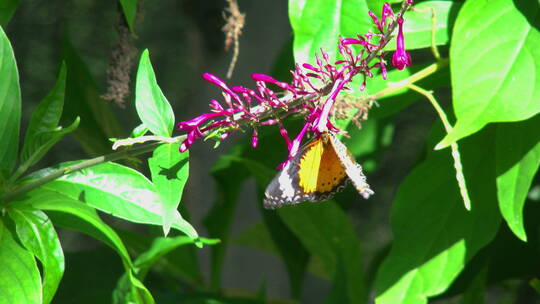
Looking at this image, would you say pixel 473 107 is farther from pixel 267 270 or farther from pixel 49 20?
pixel 267 270

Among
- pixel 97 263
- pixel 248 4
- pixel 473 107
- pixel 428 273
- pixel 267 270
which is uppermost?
pixel 473 107

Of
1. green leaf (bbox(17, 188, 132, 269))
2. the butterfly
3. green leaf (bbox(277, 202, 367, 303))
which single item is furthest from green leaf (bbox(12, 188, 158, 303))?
green leaf (bbox(277, 202, 367, 303))

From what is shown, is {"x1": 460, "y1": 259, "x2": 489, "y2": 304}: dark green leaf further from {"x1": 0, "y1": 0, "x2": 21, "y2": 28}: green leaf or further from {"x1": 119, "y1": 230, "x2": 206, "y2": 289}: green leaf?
{"x1": 0, "y1": 0, "x2": 21, "y2": 28}: green leaf

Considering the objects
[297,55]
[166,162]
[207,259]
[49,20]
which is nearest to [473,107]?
[297,55]

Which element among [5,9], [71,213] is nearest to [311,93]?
[71,213]

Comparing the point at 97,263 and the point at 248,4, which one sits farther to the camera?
the point at 248,4

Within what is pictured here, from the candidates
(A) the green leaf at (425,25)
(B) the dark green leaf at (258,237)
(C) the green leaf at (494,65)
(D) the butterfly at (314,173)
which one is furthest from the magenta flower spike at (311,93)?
(B) the dark green leaf at (258,237)
